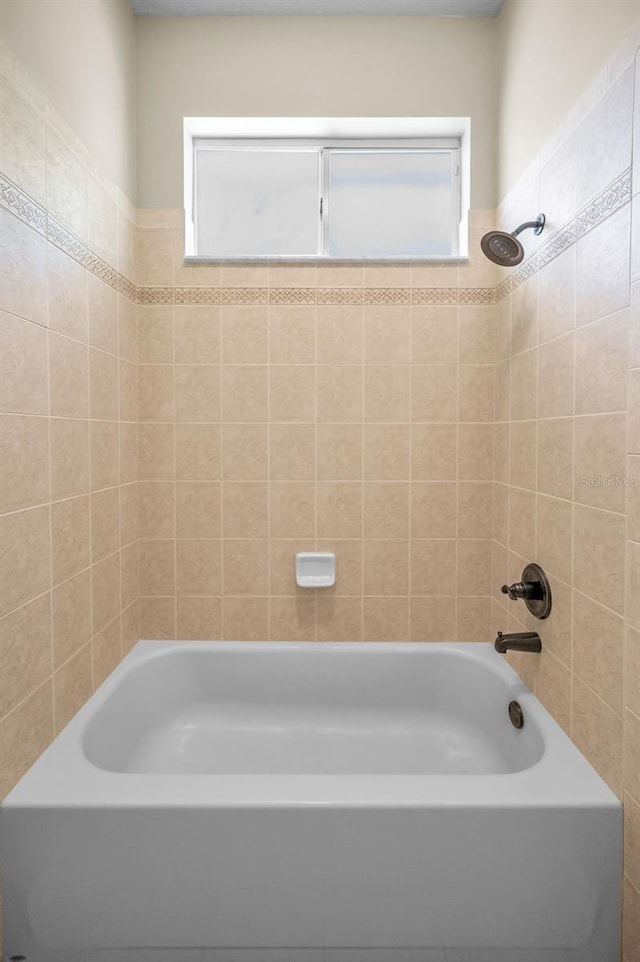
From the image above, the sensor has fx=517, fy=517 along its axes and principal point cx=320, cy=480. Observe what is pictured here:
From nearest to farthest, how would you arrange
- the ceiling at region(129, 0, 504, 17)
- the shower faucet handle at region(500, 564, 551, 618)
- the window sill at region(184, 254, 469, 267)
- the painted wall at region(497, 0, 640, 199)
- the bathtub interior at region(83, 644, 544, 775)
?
the painted wall at region(497, 0, 640, 199)
the shower faucet handle at region(500, 564, 551, 618)
the bathtub interior at region(83, 644, 544, 775)
the ceiling at region(129, 0, 504, 17)
the window sill at region(184, 254, 469, 267)

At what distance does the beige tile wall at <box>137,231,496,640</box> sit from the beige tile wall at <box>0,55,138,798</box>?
20 cm

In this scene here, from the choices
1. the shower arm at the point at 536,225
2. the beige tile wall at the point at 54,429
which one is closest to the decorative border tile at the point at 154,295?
the beige tile wall at the point at 54,429

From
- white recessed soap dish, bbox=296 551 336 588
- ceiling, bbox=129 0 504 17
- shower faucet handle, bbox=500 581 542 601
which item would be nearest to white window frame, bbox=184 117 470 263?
ceiling, bbox=129 0 504 17

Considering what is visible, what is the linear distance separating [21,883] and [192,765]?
0.66m

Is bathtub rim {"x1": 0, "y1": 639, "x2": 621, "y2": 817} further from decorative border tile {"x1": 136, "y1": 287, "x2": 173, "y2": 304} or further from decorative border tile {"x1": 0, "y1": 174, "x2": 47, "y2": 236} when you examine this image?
decorative border tile {"x1": 136, "y1": 287, "x2": 173, "y2": 304}

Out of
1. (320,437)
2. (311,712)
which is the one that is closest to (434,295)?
(320,437)

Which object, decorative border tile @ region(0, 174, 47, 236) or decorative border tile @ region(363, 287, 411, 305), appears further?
decorative border tile @ region(363, 287, 411, 305)

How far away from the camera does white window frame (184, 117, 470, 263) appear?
1.97 meters

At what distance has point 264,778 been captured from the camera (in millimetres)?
1201

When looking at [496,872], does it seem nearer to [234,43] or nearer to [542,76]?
[542,76]

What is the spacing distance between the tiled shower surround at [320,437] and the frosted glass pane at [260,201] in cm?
24

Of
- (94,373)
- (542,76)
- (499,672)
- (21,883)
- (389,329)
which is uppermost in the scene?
(542,76)

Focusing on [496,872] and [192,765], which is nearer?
[496,872]

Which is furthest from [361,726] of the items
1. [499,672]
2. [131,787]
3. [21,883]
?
[21,883]
